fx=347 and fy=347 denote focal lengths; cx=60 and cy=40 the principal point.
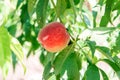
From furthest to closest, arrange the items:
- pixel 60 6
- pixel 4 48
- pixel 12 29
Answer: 1. pixel 12 29
2. pixel 60 6
3. pixel 4 48

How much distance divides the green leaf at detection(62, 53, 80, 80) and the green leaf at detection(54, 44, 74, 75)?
0.04 metres

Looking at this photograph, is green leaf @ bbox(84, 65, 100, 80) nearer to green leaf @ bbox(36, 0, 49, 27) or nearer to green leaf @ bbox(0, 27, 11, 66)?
green leaf @ bbox(36, 0, 49, 27)

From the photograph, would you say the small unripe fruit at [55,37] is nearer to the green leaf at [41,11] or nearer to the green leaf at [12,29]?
the green leaf at [41,11]

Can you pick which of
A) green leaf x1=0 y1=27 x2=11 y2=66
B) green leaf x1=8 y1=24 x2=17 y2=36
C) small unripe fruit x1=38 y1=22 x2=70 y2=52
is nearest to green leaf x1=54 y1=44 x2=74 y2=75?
small unripe fruit x1=38 y1=22 x2=70 y2=52

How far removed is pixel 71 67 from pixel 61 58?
0.05 metres

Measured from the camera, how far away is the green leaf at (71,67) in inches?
36.0

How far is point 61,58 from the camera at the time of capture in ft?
2.88

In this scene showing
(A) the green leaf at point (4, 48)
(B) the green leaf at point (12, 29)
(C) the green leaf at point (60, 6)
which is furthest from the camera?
(B) the green leaf at point (12, 29)

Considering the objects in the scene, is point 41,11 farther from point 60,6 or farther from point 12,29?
point 12,29

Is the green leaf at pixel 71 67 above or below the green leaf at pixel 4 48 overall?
below

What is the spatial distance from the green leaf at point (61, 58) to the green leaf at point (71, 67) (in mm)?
42

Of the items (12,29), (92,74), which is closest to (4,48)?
(92,74)

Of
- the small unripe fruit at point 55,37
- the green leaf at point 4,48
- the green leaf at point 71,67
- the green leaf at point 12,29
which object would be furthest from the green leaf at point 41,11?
the green leaf at point 12,29

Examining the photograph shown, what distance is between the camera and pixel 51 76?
1.04 metres
